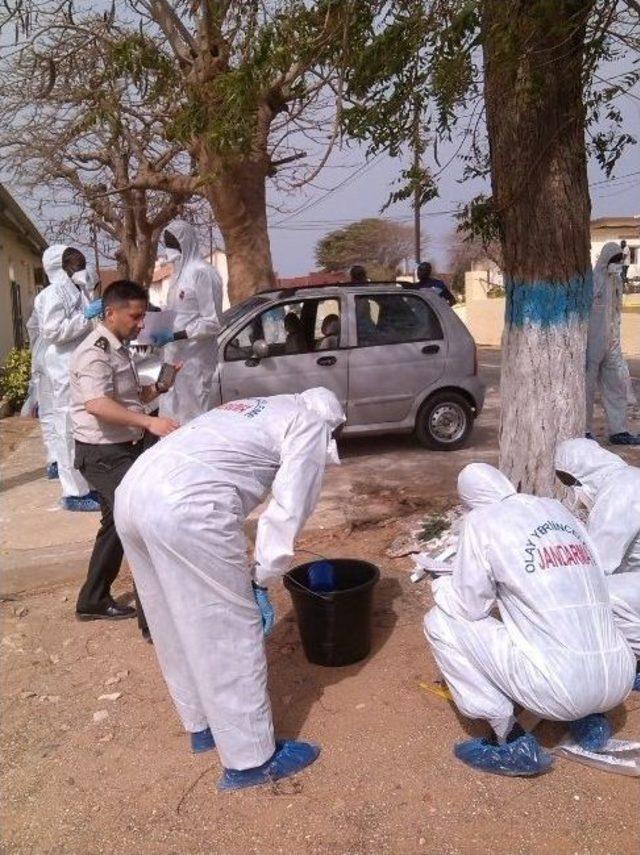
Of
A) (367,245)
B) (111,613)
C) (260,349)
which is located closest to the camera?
(111,613)

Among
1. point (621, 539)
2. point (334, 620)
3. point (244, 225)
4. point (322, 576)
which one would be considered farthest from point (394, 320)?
point (621, 539)

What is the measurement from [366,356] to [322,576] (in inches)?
160

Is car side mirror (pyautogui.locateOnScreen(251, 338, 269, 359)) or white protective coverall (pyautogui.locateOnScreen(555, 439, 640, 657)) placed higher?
car side mirror (pyautogui.locateOnScreen(251, 338, 269, 359))

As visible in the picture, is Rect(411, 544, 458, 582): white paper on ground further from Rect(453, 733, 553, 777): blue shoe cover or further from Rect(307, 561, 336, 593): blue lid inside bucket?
Rect(453, 733, 553, 777): blue shoe cover

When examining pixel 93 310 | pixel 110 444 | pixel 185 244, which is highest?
pixel 185 244

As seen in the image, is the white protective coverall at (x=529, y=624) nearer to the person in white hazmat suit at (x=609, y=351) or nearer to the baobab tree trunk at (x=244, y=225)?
the person in white hazmat suit at (x=609, y=351)

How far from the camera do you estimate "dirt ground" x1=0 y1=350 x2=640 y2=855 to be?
2.67 m

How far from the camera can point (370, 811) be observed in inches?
110

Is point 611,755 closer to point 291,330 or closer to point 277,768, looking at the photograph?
point 277,768

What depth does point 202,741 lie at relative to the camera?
3.18m

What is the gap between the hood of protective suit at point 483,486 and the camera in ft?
10.7

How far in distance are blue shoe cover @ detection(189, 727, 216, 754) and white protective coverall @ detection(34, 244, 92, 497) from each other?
3.52 m

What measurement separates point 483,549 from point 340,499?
3.55 m

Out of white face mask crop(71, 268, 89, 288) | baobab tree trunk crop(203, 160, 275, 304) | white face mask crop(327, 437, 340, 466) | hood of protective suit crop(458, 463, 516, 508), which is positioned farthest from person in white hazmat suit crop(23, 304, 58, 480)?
hood of protective suit crop(458, 463, 516, 508)
